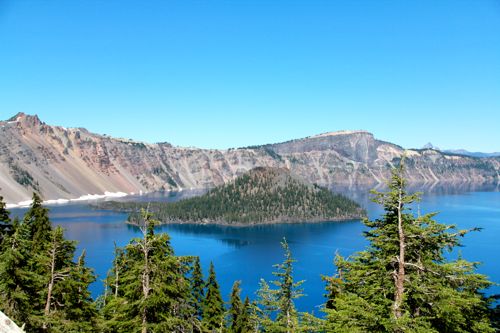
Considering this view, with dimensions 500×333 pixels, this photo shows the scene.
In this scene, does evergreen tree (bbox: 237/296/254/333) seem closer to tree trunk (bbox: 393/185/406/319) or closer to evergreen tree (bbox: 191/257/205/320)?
evergreen tree (bbox: 191/257/205/320)

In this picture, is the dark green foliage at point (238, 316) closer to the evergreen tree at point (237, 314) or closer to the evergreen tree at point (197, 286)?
the evergreen tree at point (237, 314)

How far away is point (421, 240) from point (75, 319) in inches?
979

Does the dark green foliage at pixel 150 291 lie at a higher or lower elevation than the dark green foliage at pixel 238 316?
higher

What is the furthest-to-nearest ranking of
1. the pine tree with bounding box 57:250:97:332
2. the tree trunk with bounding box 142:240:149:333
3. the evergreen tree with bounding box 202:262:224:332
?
the evergreen tree with bounding box 202:262:224:332, the pine tree with bounding box 57:250:97:332, the tree trunk with bounding box 142:240:149:333

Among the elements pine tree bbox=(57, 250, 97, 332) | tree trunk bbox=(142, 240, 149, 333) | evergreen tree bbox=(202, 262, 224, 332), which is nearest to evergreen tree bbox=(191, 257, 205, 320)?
evergreen tree bbox=(202, 262, 224, 332)

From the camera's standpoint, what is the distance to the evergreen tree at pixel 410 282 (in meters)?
14.5

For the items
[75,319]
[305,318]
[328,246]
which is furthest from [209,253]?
[305,318]

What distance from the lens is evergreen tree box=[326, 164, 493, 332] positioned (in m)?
14.5

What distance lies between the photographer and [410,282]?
48.6 feet

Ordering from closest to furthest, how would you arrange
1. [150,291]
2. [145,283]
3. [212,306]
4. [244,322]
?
[145,283] → [150,291] → [244,322] → [212,306]

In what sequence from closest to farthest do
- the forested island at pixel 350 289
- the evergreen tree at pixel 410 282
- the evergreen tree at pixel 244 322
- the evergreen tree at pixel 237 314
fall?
1. the evergreen tree at pixel 410 282
2. the forested island at pixel 350 289
3. the evergreen tree at pixel 244 322
4. the evergreen tree at pixel 237 314

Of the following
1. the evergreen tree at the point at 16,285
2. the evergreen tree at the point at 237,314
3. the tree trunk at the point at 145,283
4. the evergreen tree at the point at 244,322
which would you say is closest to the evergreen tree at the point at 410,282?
the tree trunk at the point at 145,283

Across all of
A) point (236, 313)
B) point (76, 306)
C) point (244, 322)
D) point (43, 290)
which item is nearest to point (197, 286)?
point (236, 313)

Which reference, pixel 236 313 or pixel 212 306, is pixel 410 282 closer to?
pixel 236 313
